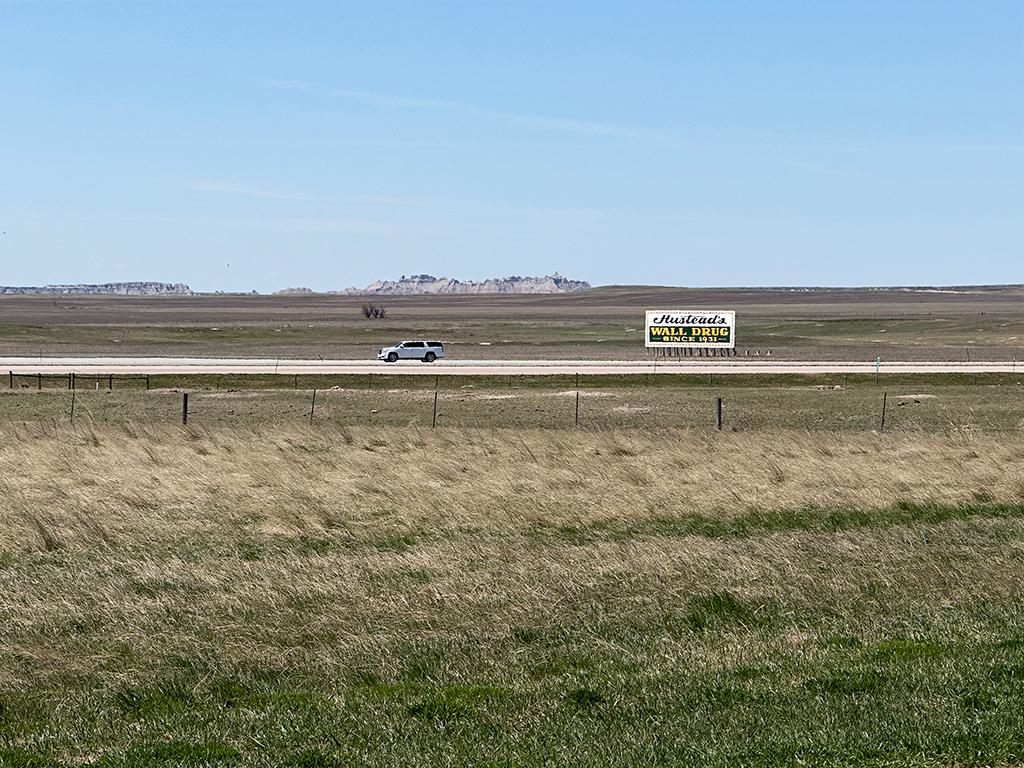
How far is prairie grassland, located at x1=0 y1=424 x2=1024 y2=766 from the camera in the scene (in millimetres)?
9797

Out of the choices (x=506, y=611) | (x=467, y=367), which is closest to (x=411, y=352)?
(x=467, y=367)

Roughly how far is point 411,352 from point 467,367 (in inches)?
377

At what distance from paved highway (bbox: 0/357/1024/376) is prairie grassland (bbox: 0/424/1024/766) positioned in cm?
4230

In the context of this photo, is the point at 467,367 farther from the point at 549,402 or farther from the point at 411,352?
the point at 549,402

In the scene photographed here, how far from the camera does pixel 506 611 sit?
14.1 metres

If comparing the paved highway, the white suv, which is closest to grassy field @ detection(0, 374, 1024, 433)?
the paved highway

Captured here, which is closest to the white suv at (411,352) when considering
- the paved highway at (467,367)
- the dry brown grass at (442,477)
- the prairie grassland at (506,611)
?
the paved highway at (467,367)

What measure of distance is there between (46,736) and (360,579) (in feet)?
19.0

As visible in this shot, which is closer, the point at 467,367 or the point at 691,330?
the point at 467,367

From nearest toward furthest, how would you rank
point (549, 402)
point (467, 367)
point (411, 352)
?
point (549, 402)
point (467, 367)
point (411, 352)

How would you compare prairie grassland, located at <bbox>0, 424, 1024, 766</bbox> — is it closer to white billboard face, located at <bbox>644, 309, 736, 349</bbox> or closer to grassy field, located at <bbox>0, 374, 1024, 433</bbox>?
grassy field, located at <bbox>0, 374, 1024, 433</bbox>

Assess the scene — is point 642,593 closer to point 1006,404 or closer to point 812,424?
point 812,424

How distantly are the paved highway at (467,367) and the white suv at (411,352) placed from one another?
1548 mm

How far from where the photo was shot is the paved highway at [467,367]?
6750 cm
